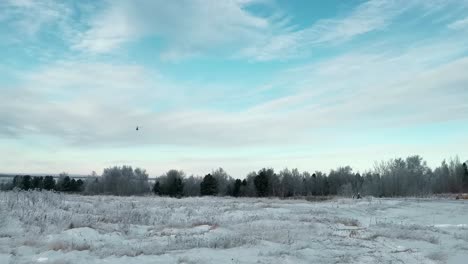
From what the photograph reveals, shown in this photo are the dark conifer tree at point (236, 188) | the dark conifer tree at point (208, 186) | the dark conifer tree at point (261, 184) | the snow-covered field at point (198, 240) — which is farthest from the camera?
the dark conifer tree at point (236, 188)

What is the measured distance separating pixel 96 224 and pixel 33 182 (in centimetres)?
10333

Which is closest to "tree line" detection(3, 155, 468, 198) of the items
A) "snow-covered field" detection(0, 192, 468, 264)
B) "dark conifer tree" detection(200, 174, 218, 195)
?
"dark conifer tree" detection(200, 174, 218, 195)

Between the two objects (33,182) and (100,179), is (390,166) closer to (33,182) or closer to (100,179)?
(100,179)

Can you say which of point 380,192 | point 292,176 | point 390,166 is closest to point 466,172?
point 390,166

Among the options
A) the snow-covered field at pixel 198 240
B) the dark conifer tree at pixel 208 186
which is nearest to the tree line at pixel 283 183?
the dark conifer tree at pixel 208 186

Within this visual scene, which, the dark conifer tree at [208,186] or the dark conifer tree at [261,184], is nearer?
the dark conifer tree at [208,186]

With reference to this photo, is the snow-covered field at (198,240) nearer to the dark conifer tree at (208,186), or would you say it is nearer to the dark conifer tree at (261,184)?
the dark conifer tree at (208,186)

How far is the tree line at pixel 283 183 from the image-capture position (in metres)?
104

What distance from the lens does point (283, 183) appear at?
12181 centimetres

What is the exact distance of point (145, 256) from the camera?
10.8 metres

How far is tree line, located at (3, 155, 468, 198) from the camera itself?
343 feet

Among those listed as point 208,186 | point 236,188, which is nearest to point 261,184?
point 236,188

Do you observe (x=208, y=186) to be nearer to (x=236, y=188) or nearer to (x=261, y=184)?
(x=236, y=188)

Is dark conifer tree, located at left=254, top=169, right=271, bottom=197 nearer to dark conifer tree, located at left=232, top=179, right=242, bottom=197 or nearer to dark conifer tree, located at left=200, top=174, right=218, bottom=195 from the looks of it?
dark conifer tree, located at left=232, top=179, right=242, bottom=197
